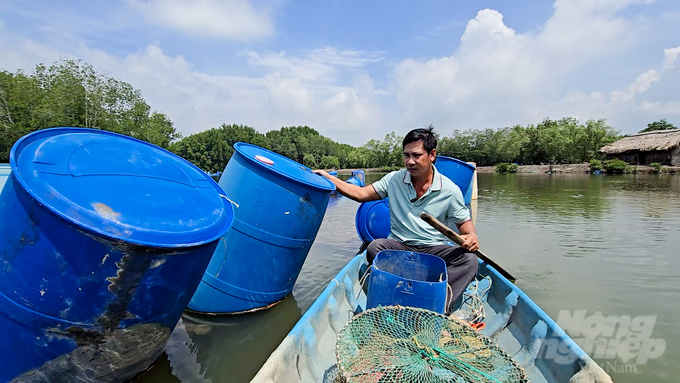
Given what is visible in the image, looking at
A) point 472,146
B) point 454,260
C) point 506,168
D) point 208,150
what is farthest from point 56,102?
point 472,146

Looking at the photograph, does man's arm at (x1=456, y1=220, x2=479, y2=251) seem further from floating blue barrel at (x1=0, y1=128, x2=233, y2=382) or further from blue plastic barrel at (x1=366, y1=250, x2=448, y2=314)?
floating blue barrel at (x1=0, y1=128, x2=233, y2=382)

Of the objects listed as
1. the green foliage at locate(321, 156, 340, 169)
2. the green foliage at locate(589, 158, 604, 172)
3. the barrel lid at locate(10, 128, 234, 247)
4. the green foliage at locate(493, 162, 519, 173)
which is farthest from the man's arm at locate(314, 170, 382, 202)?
the green foliage at locate(321, 156, 340, 169)

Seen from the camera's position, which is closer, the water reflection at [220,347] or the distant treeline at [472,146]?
the water reflection at [220,347]

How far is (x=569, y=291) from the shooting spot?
18.9 ft

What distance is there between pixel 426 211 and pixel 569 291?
426 cm

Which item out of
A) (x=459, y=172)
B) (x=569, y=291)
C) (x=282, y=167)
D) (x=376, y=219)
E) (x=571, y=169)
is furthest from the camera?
(x=571, y=169)

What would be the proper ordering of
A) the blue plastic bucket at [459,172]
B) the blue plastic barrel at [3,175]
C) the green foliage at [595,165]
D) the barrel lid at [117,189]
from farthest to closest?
the green foliage at [595,165], the blue plastic bucket at [459,172], the blue plastic barrel at [3,175], the barrel lid at [117,189]

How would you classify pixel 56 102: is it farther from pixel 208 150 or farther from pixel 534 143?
pixel 534 143

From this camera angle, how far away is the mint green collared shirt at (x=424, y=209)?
3.21 metres

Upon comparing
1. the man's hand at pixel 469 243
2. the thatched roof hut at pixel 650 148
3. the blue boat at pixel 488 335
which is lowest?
the blue boat at pixel 488 335

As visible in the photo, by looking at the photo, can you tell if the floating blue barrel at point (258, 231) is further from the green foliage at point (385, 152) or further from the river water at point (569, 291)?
the green foliage at point (385, 152)

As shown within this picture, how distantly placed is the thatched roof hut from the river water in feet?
90.6

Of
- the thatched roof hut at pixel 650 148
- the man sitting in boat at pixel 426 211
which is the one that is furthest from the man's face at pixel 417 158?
the thatched roof hut at pixel 650 148

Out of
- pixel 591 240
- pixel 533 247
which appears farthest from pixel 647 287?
pixel 591 240
